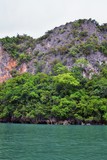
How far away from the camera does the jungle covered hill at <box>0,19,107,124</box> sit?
73.4 metres

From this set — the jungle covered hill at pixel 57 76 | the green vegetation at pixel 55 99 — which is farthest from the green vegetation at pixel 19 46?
the green vegetation at pixel 55 99

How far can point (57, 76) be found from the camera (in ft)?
274

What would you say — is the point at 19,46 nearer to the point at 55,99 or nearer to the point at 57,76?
the point at 57,76

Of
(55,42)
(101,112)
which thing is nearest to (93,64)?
(55,42)

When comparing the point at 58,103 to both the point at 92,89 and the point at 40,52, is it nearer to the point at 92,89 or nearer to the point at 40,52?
the point at 92,89

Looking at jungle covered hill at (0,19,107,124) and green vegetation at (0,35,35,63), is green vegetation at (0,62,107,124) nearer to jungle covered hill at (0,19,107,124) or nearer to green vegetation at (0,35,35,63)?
jungle covered hill at (0,19,107,124)

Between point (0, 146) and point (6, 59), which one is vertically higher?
point (6, 59)

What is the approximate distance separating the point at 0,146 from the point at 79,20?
A: 92.0 m

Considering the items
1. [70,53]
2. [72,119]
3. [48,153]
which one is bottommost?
[48,153]

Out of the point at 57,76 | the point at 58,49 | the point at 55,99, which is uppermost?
the point at 58,49

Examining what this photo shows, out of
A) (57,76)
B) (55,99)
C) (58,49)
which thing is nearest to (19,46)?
(58,49)

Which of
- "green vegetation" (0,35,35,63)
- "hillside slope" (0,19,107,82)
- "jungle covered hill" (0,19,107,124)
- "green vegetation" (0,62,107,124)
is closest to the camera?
"green vegetation" (0,62,107,124)

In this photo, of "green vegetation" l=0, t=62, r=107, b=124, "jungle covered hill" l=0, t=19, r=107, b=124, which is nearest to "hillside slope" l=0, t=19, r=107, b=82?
"jungle covered hill" l=0, t=19, r=107, b=124

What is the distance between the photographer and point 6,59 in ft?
360
